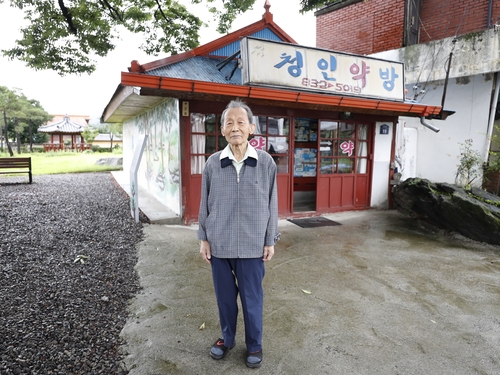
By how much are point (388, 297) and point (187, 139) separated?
13.8ft

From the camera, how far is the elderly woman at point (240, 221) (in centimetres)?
222

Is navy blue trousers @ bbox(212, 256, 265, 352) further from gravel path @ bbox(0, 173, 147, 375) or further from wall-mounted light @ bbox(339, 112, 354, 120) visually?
wall-mounted light @ bbox(339, 112, 354, 120)

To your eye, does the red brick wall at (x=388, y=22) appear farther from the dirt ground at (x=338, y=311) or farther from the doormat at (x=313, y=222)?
the dirt ground at (x=338, y=311)

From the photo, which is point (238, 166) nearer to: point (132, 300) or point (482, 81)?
point (132, 300)

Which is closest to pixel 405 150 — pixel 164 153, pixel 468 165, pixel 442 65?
pixel 468 165

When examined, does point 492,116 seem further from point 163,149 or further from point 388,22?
point 163,149

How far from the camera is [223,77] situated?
20.8 feet

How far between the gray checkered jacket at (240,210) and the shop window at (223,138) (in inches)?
158

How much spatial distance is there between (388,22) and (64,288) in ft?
37.2

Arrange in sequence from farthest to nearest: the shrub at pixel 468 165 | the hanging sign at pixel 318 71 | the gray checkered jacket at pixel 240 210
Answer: the shrub at pixel 468 165
the hanging sign at pixel 318 71
the gray checkered jacket at pixel 240 210

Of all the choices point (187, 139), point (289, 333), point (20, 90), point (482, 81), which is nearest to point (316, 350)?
point (289, 333)

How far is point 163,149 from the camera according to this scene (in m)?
7.25

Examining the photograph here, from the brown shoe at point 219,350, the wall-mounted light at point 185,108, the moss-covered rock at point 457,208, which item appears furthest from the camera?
the wall-mounted light at point 185,108

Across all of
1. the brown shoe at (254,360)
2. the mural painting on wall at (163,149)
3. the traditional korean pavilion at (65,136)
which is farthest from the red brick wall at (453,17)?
the traditional korean pavilion at (65,136)
